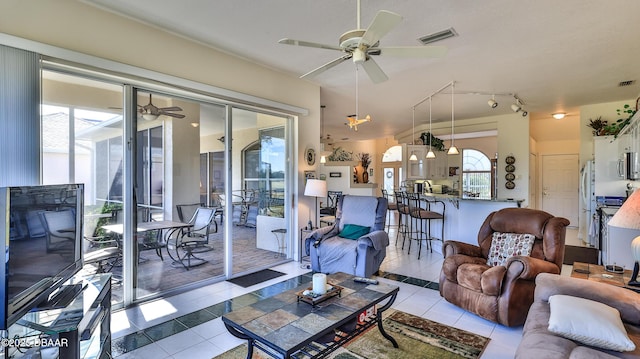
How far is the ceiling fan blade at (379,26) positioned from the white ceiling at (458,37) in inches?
31.3

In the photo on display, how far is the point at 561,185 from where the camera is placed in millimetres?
8336

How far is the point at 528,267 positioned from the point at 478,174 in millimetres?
9260

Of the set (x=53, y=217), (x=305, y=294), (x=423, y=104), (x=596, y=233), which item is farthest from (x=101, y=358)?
(x=596, y=233)

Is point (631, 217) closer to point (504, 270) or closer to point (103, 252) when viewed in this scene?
point (504, 270)

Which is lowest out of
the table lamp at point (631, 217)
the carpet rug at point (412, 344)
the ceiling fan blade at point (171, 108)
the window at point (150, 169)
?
the carpet rug at point (412, 344)

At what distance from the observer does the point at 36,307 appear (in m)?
1.72

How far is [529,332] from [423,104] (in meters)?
5.37

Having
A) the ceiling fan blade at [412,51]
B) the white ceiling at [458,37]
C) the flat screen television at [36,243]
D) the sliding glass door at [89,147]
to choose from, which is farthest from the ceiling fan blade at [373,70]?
the sliding glass door at [89,147]

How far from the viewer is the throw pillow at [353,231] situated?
4277 millimetres

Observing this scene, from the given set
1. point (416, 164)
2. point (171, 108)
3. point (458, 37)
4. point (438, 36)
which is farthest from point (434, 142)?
point (171, 108)

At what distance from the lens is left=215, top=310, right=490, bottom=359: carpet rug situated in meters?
2.35

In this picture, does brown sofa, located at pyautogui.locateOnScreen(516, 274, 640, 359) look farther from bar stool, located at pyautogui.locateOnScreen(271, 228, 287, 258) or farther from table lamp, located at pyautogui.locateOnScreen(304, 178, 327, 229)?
bar stool, located at pyautogui.locateOnScreen(271, 228, 287, 258)

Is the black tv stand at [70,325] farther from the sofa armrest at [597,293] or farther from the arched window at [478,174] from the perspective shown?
the arched window at [478,174]

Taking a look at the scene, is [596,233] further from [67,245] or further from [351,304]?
[67,245]
